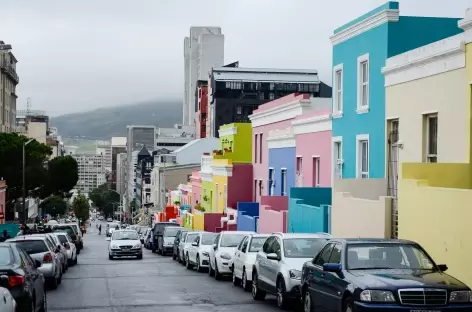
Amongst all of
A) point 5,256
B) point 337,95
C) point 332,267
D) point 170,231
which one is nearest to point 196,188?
point 170,231

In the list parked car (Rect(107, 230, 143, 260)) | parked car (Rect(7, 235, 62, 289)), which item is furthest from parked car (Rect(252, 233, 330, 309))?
parked car (Rect(107, 230, 143, 260))

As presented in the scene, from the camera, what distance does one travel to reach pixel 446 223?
18.1 m

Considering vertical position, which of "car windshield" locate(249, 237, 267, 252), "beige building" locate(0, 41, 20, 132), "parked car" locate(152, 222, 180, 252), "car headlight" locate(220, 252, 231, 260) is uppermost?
"beige building" locate(0, 41, 20, 132)

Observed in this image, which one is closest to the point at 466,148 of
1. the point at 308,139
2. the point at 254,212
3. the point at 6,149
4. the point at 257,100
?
the point at 308,139

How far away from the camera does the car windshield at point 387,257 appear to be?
46.0 feet

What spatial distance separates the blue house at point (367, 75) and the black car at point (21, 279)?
12.8 m

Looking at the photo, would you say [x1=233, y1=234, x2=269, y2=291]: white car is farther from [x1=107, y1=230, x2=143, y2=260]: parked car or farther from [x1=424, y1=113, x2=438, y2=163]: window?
[x1=107, y1=230, x2=143, y2=260]: parked car

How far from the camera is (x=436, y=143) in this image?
22375mm

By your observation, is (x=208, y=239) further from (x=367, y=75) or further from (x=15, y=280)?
(x=15, y=280)

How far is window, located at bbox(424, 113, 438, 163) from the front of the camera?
22.5 metres

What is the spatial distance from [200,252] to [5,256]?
15.9 m

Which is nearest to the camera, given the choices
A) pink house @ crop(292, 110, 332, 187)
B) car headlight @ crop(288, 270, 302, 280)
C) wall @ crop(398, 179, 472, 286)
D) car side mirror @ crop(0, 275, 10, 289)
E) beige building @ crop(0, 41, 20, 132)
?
car side mirror @ crop(0, 275, 10, 289)

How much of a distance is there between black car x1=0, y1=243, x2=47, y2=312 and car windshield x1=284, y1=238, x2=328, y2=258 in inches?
210

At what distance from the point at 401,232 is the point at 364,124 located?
8.30 meters
